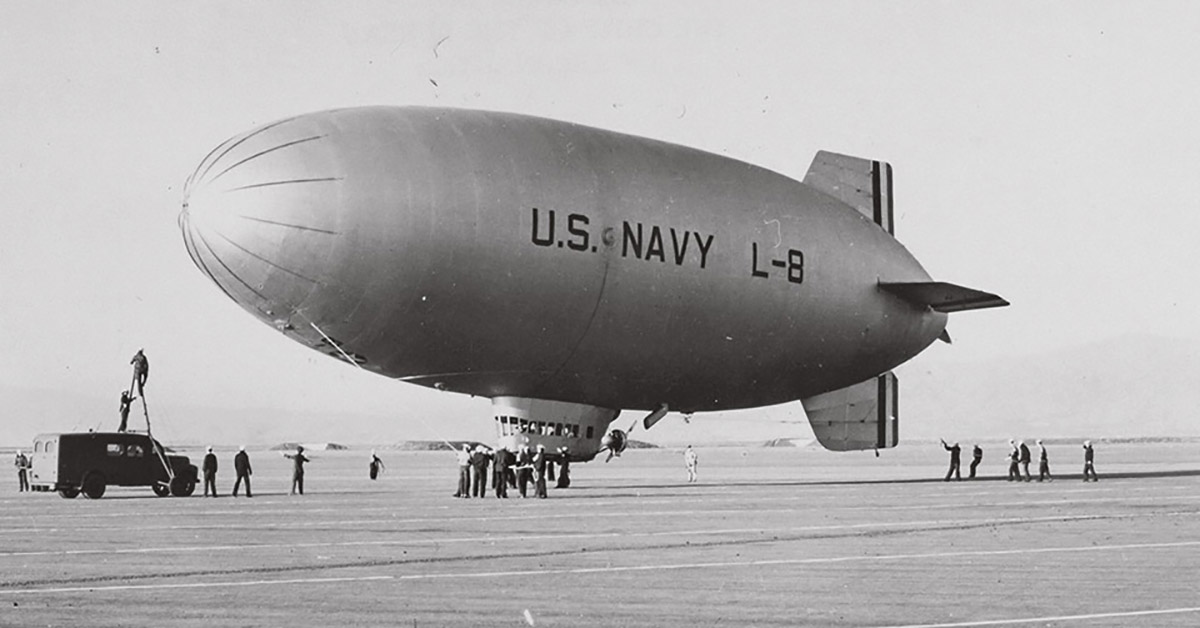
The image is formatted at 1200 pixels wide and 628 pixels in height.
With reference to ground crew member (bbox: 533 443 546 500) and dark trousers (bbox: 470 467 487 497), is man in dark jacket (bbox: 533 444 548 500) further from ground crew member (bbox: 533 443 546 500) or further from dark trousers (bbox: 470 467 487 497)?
dark trousers (bbox: 470 467 487 497)

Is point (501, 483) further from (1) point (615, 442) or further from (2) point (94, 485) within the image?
(2) point (94, 485)

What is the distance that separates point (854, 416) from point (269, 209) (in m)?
20.7

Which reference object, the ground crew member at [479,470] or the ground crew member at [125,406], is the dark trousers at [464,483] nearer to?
the ground crew member at [479,470]

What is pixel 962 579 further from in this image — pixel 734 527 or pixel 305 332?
pixel 305 332

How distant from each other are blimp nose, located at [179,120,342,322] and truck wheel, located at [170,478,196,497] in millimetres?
11863

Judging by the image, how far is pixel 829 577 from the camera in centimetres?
1602

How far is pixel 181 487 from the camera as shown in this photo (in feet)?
127

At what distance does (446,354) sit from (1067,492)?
1767 cm

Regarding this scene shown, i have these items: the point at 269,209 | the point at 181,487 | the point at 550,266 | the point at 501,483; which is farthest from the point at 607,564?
the point at 181,487

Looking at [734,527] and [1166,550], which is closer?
[1166,550]

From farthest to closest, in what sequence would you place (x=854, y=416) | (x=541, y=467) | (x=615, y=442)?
(x=854, y=416), (x=615, y=442), (x=541, y=467)

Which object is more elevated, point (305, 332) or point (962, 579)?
point (305, 332)

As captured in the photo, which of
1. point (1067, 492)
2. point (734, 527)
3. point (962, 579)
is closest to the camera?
point (962, 579)

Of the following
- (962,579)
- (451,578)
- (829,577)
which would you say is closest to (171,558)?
(451,578)
